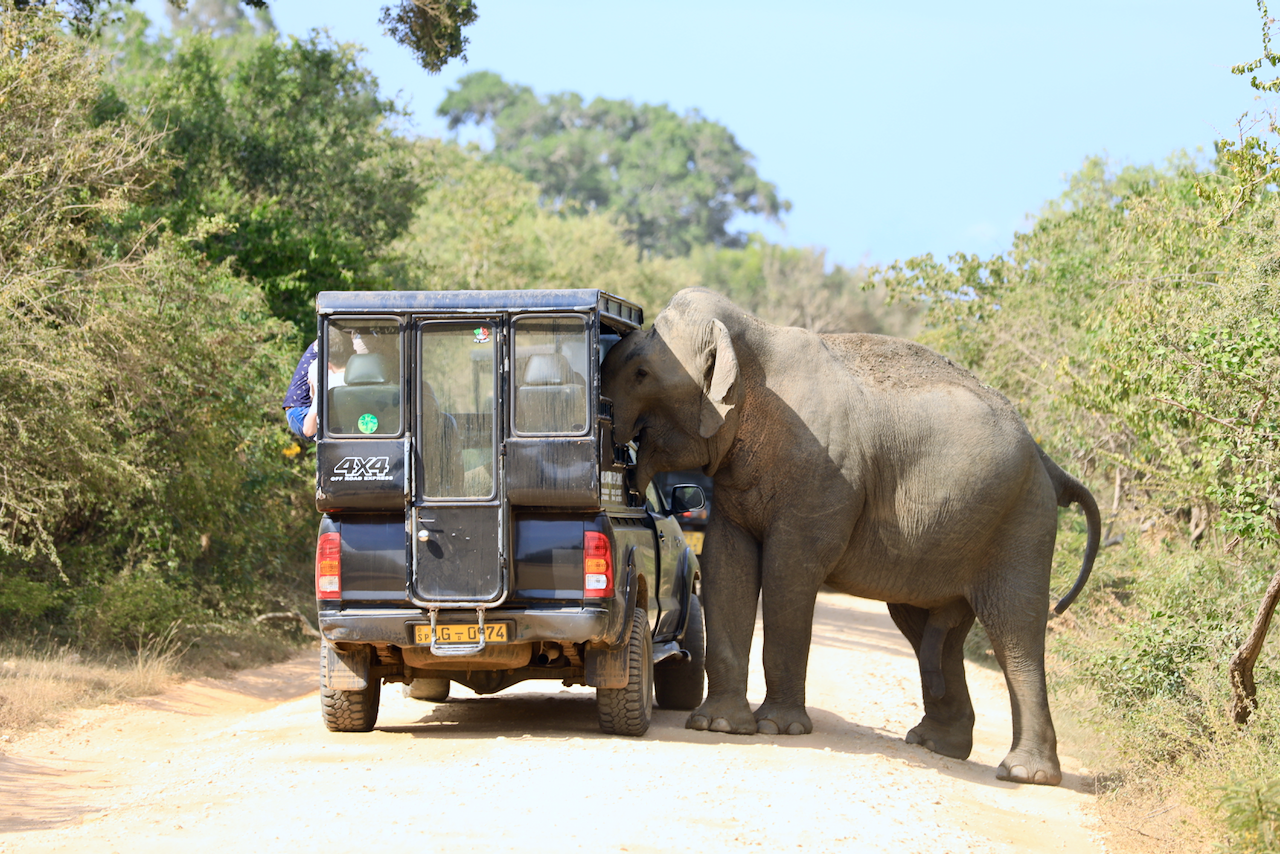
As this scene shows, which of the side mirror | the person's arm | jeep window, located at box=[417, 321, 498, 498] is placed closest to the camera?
jeep window, located at box=[417, 321, 498, 498]

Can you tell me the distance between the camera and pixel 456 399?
9.64m

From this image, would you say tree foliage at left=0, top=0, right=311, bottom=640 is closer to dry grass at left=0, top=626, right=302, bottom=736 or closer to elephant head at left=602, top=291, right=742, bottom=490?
dry grass at left=0, top=626, right=302, bottom=736

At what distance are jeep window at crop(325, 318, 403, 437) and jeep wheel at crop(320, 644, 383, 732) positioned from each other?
1643 millimetres

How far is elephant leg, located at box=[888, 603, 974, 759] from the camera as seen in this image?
11.9 meters

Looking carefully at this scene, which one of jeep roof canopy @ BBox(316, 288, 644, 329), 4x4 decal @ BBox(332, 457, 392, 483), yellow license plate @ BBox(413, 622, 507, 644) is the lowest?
yellow license plate @ BBox(413, 622, 507, 644)

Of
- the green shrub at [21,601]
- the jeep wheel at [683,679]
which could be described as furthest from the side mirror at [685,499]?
the green shrub at [21,601]

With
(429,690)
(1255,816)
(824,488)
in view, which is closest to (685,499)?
(824,488)

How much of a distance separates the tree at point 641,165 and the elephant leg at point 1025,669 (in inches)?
3179

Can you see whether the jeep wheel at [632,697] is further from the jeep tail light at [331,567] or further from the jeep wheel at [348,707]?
the jeep tail light at [331,567]

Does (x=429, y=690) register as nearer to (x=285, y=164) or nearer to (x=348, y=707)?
(x=348, y=707)


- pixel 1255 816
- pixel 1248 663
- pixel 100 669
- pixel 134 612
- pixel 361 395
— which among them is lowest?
pixel 100 669

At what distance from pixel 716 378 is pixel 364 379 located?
271cm

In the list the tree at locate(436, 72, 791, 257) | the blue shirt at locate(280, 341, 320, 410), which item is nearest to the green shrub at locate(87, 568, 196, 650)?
the blue shirt at locate(280, 341, 320, 410)

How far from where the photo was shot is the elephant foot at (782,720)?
429 inches
